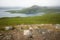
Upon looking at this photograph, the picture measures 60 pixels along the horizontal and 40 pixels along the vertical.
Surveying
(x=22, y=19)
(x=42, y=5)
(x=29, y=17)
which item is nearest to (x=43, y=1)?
(x=42, y=5)

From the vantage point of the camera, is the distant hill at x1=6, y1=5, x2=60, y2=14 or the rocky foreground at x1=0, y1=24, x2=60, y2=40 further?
the distant hill at x1=6, y1=5, x2=60, y2=14

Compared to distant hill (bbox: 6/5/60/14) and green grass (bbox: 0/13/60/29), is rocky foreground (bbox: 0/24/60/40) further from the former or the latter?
distant hill (bbox: 6/5/60/14)

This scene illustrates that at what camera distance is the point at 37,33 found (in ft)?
5.84

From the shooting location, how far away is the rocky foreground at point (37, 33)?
1.74 metres

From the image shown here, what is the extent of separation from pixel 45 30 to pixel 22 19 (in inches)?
18.3

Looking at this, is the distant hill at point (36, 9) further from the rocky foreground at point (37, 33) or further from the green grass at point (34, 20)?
the rocky foreground at point (37, 33)

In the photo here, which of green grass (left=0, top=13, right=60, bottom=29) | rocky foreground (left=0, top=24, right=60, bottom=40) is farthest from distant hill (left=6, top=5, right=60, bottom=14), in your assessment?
rocky foreground (left=0, top=24, right=60, bottom=40)

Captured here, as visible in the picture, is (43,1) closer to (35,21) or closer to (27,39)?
(35,21)

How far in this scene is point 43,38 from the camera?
69.1 inches

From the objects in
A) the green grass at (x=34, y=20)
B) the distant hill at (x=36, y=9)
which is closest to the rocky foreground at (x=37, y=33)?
the green grass at (x=34, y=20)

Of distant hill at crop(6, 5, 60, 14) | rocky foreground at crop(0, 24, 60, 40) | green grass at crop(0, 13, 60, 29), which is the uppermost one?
distant hill at crop(6, 5, 60, 14)

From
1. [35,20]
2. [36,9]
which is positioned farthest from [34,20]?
[36,9]

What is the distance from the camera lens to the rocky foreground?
68.5 inches

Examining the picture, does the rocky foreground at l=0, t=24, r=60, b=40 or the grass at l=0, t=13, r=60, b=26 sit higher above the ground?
the grass at l=0, t=13, r=60, b=26
